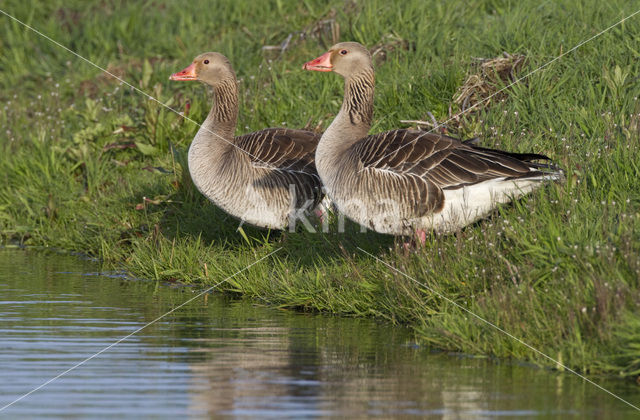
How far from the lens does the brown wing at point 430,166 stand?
25.7ft

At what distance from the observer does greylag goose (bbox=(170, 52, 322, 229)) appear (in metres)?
9.46

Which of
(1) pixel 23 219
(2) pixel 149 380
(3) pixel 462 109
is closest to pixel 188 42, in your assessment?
(1) pixel 23 219

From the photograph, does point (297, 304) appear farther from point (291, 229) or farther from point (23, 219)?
point (23, 219)

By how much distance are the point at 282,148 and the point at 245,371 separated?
13.2 ft

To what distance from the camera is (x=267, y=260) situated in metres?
9.30

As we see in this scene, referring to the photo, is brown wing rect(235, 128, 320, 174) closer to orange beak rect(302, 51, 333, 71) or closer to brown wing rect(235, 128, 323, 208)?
brown wing rect(235, 128, 323, 208)

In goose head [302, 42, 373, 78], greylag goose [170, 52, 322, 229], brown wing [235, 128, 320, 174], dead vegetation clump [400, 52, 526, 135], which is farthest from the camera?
dead vegetation clump [400, 52, 526, 135]

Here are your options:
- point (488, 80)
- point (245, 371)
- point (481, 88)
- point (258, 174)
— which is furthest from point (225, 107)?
point (245, 371)

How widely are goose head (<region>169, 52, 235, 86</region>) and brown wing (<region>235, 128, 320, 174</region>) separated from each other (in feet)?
2.23

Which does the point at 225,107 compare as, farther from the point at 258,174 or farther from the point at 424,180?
the point at 424,180

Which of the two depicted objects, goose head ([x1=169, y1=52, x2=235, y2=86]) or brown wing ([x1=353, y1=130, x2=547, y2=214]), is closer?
brown wing ([x1=353, y1=130, x2=547, y2=214])

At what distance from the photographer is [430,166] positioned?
7.95 metres

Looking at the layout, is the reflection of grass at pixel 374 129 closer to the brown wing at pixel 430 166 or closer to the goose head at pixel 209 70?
the brown wing at pixel 430 166

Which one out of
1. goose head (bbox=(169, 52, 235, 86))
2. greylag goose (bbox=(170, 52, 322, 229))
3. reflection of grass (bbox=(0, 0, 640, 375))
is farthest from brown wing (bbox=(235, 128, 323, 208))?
goose head (bbox=(169, 52, 235, 86))
